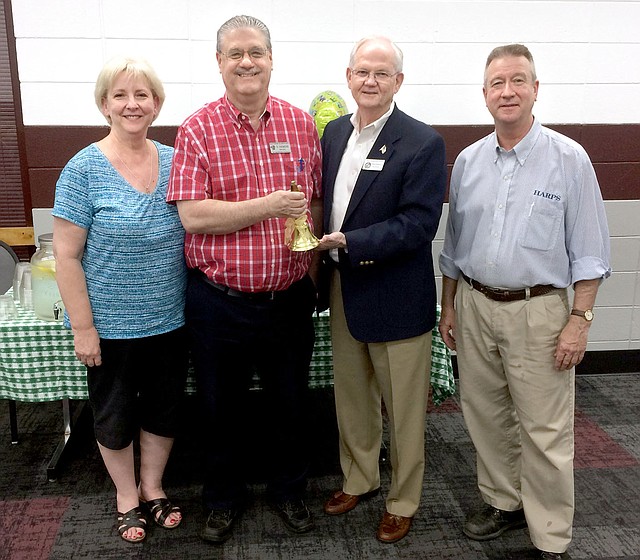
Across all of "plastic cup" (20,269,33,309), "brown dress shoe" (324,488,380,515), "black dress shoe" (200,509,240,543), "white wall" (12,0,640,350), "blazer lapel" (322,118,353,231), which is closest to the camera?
"blazer lapel" (322,118,353,231)

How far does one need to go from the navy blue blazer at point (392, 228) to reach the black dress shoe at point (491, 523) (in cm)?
74

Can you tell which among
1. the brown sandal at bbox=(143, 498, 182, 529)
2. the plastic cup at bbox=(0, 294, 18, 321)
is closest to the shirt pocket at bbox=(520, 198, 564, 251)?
the brown sandal at bbox=(143, 498, 182, 529)

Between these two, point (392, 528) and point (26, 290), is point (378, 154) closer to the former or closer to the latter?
point (392, 528)

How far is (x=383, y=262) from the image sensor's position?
195 centimetres

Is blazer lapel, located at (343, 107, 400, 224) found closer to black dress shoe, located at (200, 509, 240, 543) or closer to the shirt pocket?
the shirt pocket

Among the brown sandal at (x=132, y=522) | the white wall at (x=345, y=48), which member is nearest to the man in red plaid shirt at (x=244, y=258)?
the brown sandal at (x=132, y=522)

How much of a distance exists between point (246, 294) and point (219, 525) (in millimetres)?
854

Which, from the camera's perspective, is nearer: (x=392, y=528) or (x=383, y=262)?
(x=383, y=262)

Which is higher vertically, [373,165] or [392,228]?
[373,165]

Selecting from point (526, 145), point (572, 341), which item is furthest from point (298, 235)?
point (572, 341)

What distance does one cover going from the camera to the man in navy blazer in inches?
73.0

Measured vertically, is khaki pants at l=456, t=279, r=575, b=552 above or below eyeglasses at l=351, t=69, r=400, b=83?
below

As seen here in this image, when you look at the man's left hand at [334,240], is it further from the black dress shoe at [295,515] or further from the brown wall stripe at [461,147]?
the brown wall stripe at [461,147]

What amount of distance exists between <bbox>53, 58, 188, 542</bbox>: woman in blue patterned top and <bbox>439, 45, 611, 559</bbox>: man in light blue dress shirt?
0.98m
